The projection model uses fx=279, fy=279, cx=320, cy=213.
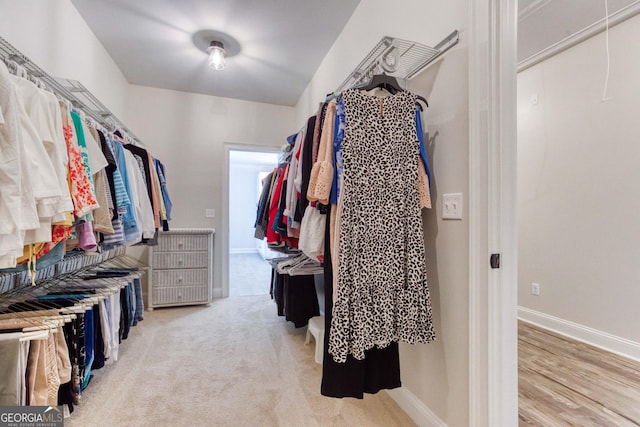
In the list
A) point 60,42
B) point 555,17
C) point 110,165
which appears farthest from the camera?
point 555,17

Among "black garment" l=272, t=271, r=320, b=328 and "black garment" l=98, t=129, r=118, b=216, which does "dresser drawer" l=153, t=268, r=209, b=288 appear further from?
"black garment" l=98, t=129, r=118, b=216

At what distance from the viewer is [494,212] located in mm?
1097

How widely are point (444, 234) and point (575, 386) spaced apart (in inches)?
56.3

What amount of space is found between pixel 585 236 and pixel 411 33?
228 cm

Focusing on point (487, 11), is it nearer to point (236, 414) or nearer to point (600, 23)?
point (600, 23)

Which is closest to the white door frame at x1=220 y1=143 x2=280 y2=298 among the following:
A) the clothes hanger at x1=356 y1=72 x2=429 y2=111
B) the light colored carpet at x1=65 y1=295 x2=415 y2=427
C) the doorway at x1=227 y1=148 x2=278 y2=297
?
the light colored carpet at x1=65 y1=295 x2=415 y2=427

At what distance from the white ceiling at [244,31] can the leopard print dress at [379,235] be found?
2.83ft

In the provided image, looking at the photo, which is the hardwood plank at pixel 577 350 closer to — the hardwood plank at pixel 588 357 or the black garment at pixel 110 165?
the hardwood plank at pixel 588 357

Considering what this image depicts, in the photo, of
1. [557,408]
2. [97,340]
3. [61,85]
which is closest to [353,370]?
[557,408]

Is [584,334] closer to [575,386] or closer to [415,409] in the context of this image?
[575,386]

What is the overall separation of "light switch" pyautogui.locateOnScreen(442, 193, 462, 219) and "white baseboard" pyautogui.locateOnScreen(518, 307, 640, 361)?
2.10 m

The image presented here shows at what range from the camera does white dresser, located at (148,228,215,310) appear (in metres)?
3.16

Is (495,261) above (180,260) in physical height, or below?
above

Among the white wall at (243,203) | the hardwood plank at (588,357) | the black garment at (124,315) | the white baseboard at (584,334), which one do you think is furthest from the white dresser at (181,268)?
the white wall at (243,203)
